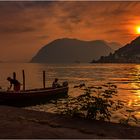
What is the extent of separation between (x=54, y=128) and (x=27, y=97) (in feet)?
64.1

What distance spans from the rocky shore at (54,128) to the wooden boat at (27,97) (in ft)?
47.8

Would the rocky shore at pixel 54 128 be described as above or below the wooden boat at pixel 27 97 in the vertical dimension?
above

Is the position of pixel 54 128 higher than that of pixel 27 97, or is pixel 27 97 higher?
pixel 54 128

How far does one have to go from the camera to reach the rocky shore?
10.3 metres

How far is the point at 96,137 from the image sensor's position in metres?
10.4

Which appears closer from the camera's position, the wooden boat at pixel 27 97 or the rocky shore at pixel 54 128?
the rocky shore at pixel 54 128

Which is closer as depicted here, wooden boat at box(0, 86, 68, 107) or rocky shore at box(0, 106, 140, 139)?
rocky shore at box(0, 106, 140, 139)

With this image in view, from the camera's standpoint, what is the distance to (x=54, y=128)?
37.1 feet

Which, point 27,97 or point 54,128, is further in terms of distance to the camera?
point 27,97

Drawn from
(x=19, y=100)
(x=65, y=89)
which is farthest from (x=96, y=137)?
(x=65, y=89)

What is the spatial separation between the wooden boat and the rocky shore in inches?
573

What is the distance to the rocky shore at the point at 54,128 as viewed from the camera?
1031 centimetres

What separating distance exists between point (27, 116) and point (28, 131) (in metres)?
3.09

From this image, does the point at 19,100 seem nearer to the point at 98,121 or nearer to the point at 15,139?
the point at 98,121
